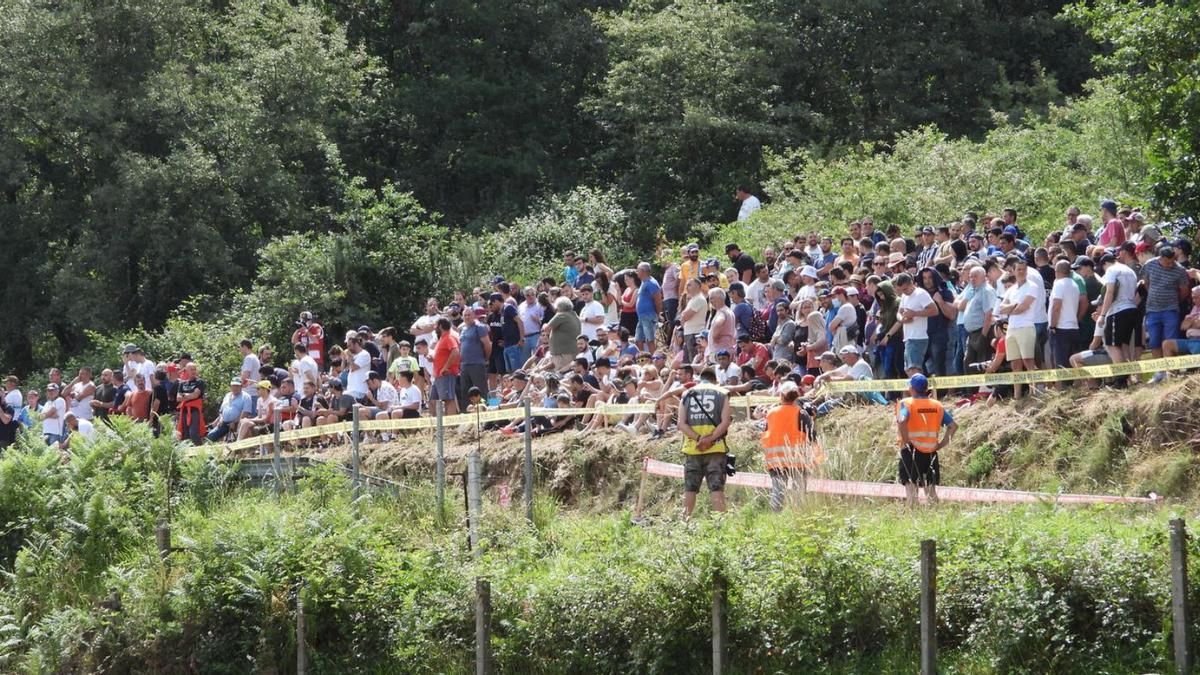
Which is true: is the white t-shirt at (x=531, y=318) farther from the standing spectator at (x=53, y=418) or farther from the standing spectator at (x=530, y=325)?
the standing spectator at (x=53, y=418)

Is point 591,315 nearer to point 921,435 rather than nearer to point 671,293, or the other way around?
point 671,293

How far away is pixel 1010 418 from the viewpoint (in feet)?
60.1

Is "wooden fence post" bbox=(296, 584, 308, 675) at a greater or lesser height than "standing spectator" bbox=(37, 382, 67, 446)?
lesser

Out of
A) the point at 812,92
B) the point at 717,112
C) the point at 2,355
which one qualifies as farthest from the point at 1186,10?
the point at 2,355

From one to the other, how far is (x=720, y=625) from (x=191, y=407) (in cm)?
1568

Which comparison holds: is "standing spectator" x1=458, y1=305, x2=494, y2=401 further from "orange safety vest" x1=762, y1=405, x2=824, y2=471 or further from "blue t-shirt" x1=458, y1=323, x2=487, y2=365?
"orange safety vest" x1=762, y1=405, x2=824, y2=471

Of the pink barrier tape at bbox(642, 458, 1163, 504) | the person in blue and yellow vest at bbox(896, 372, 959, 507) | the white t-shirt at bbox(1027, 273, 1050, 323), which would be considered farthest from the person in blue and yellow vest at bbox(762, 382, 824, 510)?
the white t-shirt at bbox(1027, 273, 1050, 323)

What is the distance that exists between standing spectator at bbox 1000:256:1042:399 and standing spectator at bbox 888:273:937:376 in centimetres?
108

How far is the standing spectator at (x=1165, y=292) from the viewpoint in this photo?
17.2 metres

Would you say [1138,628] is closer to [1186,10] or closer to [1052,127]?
[1186,10]

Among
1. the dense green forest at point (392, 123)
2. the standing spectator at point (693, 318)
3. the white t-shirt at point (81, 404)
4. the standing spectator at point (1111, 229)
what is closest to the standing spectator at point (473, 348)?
the standing spectator at point (693, 318)

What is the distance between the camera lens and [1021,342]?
1819 centimetres

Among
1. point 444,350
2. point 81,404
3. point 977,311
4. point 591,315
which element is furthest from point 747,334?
point 81,404

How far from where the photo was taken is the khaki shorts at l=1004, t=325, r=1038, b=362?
18125 mm
